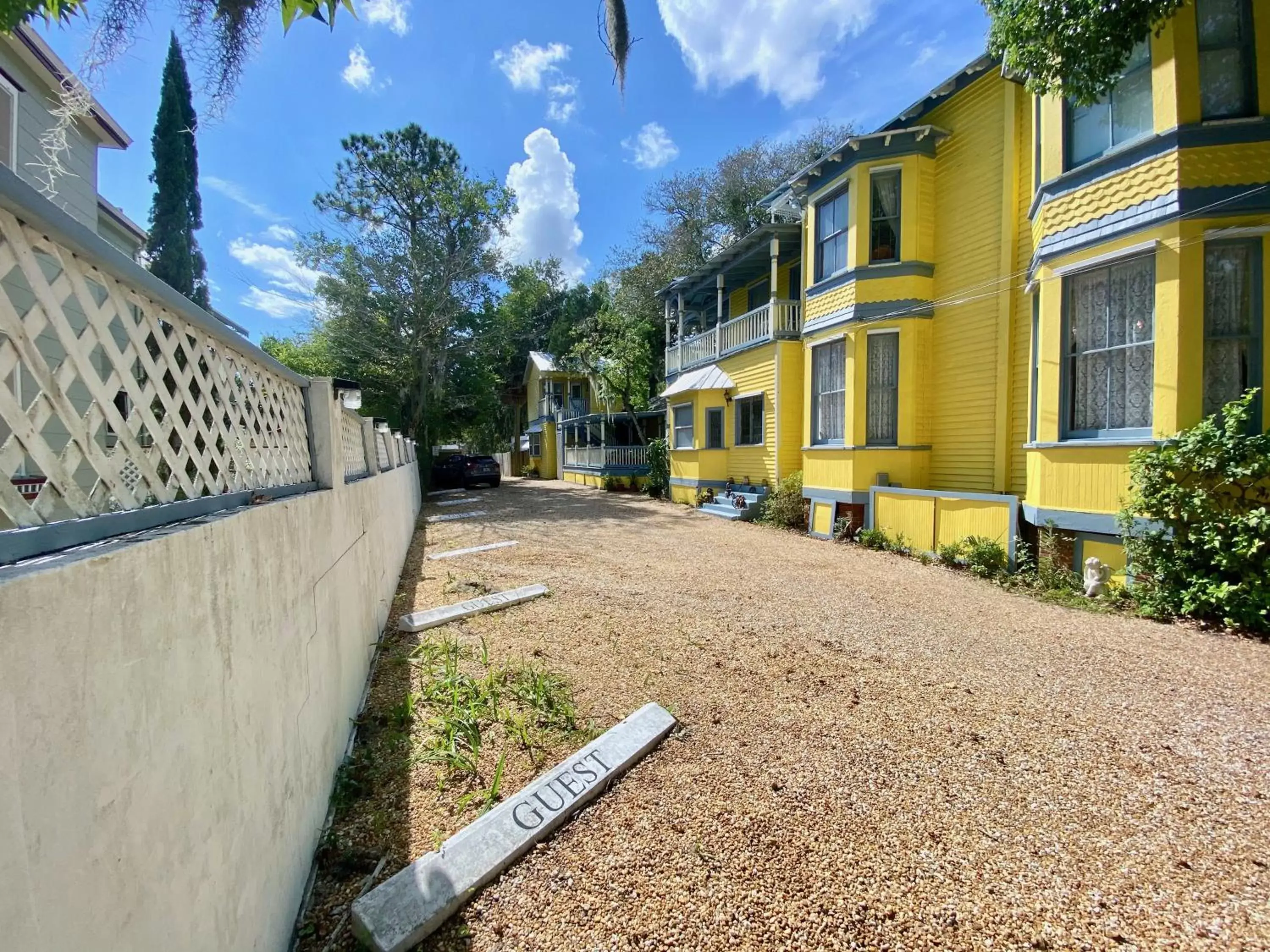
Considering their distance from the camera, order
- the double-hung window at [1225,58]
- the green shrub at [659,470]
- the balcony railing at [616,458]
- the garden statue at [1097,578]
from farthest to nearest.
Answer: the balcony railing at [616,458] → the green shrub at [659,470] → the garden statue at [1097,578] → the double-hung window at [1225,58]

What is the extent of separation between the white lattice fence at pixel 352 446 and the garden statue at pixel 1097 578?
781cm

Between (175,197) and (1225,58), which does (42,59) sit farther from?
(1225,58)

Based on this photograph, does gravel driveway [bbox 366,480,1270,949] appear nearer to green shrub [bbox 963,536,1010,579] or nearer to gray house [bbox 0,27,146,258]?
green shrub [bbox 963,536,1010,579]

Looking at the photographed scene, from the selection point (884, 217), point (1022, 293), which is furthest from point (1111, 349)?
point (884, 217)

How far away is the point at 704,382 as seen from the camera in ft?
48.1

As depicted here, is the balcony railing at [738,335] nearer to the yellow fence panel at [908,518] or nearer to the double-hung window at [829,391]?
the double-hung window at [829,391]

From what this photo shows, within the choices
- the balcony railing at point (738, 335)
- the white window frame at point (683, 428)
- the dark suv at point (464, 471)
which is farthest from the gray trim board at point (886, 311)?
the dark suv at point (464, 471)

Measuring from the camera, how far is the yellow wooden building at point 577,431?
69.7 feet

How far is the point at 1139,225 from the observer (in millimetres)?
5918

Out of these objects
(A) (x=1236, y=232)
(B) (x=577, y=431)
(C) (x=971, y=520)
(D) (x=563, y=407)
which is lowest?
(C) (x=971, y=520)

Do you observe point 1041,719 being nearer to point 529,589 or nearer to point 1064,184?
point 529,589

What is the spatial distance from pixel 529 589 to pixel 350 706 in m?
2.76

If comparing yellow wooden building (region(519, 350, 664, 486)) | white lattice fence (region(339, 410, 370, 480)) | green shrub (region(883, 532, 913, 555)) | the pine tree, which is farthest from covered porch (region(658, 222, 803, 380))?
the pine tree

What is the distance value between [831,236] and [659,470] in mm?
9024
